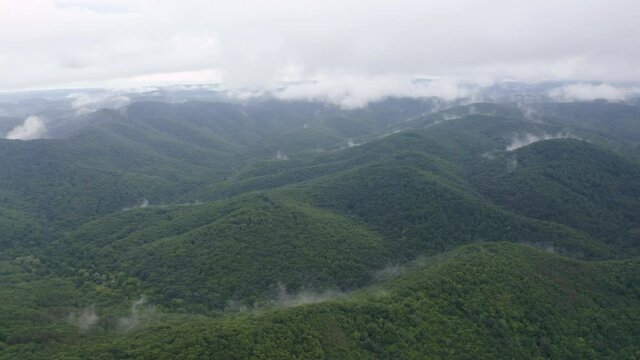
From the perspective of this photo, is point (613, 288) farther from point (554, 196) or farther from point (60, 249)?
point (60, 249)

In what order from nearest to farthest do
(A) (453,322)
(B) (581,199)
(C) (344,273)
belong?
(A) (453,322) < (C) (344,273) < (B) (581,199)

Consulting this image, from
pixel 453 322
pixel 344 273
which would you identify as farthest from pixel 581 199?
pixel 453 322

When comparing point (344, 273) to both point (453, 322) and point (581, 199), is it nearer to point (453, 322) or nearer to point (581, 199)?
point (453, 322)

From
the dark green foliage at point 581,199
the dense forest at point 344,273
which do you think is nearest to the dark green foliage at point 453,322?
the dense forest at point 344,273

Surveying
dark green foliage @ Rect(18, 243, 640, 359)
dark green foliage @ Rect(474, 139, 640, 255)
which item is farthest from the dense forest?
dark green foliage @ Rect(474, 139, 640, 255)

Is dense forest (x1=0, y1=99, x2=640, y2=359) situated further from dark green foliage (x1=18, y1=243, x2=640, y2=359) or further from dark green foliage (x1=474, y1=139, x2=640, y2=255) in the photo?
dark green foliage (x1=474, y1=139, x2=640, y2=255)

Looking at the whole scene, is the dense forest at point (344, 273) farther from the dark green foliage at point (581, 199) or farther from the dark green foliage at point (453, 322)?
the dark green foliage at point (581, 199)

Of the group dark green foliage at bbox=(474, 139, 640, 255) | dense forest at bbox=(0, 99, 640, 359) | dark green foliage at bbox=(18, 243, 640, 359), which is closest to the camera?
dark green foliage at bbox=(18, 243, 640, 359)

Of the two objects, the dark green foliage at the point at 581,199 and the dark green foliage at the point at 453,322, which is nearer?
the dark green foliage at the point at 453,322

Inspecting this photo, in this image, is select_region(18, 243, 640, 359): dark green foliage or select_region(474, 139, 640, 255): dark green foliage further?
select_region(474, 139, 640, 255): dark green foliage

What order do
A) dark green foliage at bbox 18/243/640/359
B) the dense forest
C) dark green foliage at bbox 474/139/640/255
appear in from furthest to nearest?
dark green foliage at bbox 474/139/640/255
the dense forest
dark green foliage at bbox 18/243/640/359

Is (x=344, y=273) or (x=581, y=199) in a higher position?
(x=344, y=273)
